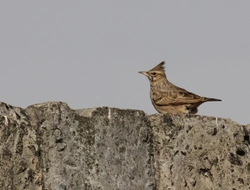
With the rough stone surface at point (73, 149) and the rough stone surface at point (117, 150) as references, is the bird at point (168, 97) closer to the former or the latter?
the rough stone surface at point (117, 150)

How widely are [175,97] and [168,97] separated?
0.14 meters

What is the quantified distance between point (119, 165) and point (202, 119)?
114cm

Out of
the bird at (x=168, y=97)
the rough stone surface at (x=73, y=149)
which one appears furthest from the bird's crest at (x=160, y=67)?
the rough stone surface at (x=73, y=149)

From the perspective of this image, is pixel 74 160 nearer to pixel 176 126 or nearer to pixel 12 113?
pixel 12 113

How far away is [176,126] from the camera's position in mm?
7320

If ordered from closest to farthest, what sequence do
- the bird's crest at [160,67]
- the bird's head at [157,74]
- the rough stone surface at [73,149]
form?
the rough stone surface at [73,149], the bird's head at [157,74], the bird's crest at [160,67]

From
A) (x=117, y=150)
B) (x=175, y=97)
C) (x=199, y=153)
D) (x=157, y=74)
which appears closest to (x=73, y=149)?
(x=117, y=150)

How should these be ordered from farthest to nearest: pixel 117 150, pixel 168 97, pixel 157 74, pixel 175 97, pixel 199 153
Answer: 1. pixel 157 74
2. pixel 168 97
3. pixel 175 97
4. pixel 199 153
5. pixel 117 150

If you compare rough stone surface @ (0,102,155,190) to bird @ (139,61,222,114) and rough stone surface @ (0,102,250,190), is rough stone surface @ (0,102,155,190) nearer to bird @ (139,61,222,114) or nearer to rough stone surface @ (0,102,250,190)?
rough stone surface @ (0,102,250,190)

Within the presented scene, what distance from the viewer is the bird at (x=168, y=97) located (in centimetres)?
1051

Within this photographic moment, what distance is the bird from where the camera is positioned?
1051 cm

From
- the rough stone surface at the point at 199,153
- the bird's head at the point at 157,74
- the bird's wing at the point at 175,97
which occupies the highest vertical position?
the bird's head at the point at 157,74

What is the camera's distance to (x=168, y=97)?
35.8 ft

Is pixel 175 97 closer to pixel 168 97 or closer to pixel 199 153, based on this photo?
pixel 168 97
